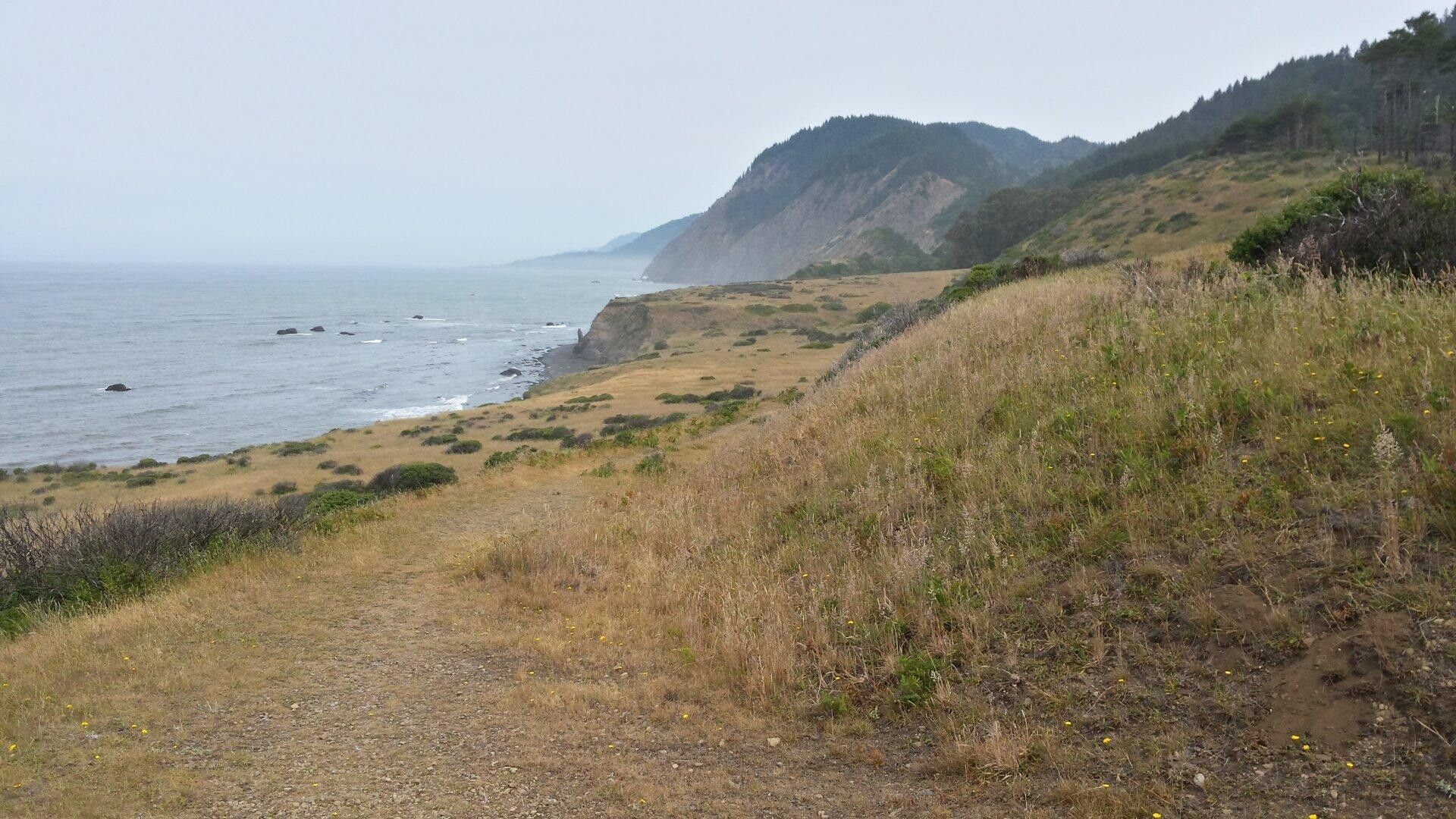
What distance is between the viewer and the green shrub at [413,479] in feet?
69.3

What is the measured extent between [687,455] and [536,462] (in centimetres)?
345

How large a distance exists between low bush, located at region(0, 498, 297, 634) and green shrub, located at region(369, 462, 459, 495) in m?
8.74

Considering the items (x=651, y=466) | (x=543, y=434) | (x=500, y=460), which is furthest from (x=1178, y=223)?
(x=651, y=466)

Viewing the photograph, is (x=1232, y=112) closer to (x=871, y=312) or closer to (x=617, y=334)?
(x=871, y=312)

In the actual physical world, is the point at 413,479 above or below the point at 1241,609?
below

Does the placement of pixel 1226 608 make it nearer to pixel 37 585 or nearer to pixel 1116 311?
pixel 1116 311

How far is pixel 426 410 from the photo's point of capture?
2179 inches

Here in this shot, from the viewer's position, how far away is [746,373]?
137 ft

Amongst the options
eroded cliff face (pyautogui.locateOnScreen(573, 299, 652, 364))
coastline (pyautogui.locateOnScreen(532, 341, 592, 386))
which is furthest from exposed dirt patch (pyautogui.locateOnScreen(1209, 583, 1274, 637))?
eroded cliff face (pyautogui.locateOnScreen(573, 299, 652, 364))

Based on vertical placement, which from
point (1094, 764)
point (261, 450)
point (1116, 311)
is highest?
point (1116, 311)

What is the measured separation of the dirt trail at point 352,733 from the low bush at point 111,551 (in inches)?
59.0

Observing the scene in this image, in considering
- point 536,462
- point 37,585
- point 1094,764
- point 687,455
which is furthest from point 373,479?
point 1094,764

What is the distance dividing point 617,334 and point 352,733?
74675 mm

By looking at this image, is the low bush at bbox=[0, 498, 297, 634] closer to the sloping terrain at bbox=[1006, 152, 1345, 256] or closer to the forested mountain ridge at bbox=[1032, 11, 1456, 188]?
the sloping terrain at bbox=[1006, 152, 1345, 256]
